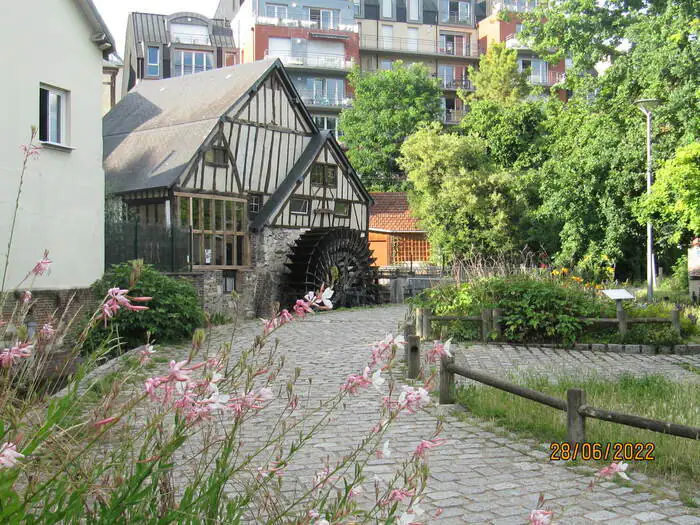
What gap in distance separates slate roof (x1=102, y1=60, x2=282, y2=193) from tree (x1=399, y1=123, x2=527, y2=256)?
12.1m

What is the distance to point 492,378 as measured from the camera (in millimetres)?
7770

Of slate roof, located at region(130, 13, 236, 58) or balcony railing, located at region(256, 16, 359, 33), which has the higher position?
balcony railing, located at region(256, 16, 359, 33)

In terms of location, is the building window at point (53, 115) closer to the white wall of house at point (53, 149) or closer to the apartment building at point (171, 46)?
the white wall of house at point (53, 149)

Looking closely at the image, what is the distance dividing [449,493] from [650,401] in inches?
151

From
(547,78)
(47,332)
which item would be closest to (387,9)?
(547,78)

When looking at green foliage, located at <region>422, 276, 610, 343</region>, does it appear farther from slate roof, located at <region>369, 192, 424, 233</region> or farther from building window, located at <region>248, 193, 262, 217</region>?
slate roof, located at <region>369, 192, 424, 233</region>

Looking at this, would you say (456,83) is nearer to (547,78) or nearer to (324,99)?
(547,78)

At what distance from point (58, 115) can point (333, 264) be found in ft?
38.1

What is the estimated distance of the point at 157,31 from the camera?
48.1 m

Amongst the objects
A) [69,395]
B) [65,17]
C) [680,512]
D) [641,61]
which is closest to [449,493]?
[680,512]

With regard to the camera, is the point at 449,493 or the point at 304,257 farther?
the point at 304,257

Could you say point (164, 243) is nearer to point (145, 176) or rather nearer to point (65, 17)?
point (145, 176)

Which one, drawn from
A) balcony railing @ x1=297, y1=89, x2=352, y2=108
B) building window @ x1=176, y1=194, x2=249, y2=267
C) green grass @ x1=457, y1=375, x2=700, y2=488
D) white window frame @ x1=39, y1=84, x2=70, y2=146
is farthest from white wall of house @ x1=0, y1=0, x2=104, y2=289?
balcony railing @ x1=297, y1=89, x2=352, y2=108

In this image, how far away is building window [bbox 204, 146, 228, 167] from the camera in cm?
2452
